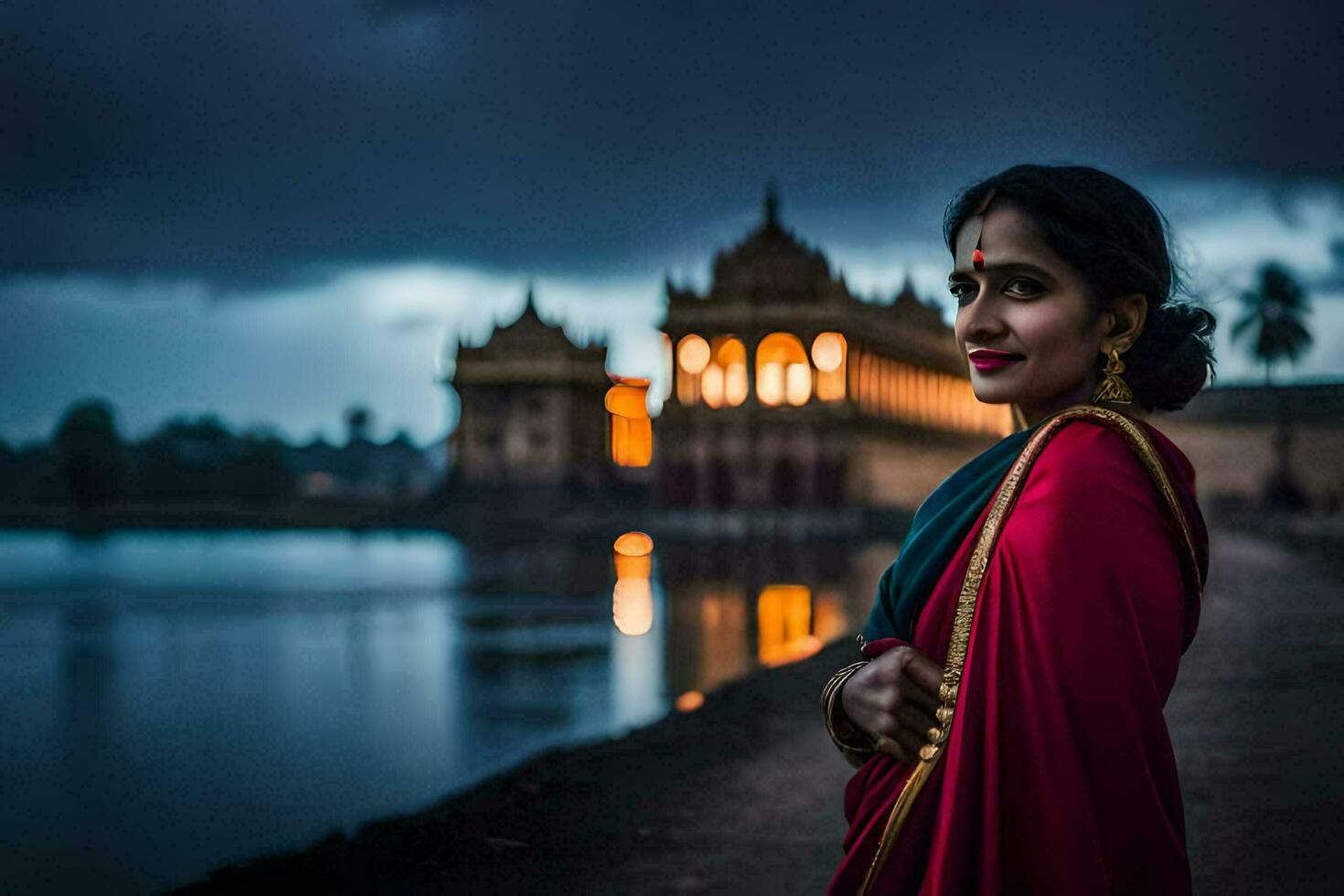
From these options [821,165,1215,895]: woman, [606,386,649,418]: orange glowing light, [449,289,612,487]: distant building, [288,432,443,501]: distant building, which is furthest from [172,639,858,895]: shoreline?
[288,432,443,501]: distant building

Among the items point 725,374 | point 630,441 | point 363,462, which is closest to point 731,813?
point 725,374

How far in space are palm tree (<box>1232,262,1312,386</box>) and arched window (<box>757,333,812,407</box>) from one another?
23.9 m

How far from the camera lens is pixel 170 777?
10.7 meters

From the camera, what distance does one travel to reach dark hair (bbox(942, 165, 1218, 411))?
221cm

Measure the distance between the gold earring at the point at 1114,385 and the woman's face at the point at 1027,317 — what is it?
0.03m

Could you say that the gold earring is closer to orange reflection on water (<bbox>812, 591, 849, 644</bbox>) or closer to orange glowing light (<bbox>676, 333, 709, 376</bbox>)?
orange reflection on water (<bbox>812, 591, 849, 644</bbox>)

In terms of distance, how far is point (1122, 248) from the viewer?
7.29 feet

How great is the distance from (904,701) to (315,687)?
13.9 m

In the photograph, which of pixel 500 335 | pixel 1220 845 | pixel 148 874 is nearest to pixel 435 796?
pixel 148 874

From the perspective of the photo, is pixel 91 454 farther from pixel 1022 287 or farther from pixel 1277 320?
pixel 1022 287

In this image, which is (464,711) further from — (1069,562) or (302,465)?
(302,465)

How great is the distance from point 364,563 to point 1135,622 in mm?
39262

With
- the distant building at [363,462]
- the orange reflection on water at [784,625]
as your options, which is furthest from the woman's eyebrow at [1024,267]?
the distant building at [363,462]

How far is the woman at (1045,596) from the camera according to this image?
6.19 feet
